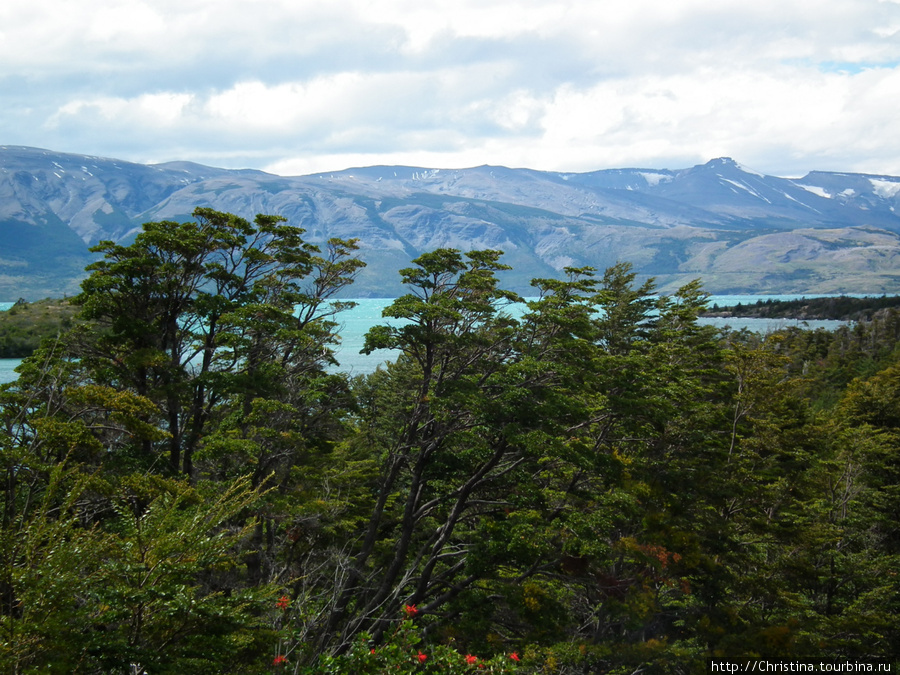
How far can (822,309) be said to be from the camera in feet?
497

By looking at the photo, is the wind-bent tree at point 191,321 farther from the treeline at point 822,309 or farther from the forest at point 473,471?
the treeline at point 822,309

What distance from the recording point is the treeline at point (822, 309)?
131 metres

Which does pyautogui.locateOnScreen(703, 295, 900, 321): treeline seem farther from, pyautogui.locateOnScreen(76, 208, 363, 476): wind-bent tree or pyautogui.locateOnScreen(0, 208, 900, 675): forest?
pyautogui.locateOnScreen(76, 208, 363, 476): wind-bent tree

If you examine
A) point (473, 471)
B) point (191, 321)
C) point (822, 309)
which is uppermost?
point (191, 321)

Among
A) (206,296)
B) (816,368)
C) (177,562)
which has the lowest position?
(816,368)

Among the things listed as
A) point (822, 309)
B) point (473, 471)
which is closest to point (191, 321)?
point (473, 471)

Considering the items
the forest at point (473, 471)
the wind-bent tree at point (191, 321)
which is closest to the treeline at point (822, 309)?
the forest at point (473, 471)

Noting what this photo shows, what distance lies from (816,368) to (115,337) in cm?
6641

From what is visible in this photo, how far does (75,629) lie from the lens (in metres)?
6.58

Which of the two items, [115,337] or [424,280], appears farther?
[424,280]

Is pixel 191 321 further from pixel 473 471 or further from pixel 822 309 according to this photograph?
pixel 822 309

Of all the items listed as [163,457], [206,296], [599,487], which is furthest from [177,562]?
[599,487]

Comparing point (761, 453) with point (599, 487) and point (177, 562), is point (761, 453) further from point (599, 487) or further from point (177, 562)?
point (177, 562)

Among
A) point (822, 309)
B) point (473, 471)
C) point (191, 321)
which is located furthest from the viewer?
point (822, 309)
